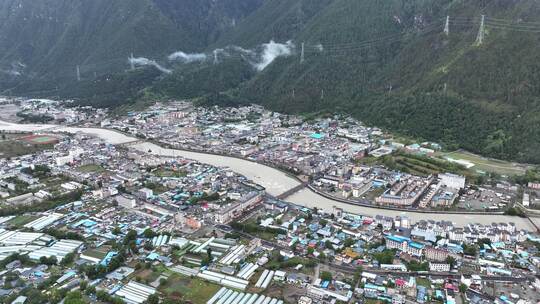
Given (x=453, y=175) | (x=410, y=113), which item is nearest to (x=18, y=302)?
(x=453, y=175)

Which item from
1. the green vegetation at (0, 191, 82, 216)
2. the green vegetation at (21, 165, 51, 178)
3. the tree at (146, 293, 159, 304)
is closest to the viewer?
the tree at (146, 293, 159, 304)

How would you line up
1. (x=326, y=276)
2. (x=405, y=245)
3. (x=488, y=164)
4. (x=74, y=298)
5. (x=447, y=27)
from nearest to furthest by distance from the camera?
(x=74, y=298), (x=326, y=276), (x=405, y=245), (x=488, y=164), (x=447, y=27)

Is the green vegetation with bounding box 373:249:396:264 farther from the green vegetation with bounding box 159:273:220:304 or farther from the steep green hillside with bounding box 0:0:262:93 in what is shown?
the steep green hillside with bounding box 0:0:262:93

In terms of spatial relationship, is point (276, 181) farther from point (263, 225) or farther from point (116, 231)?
point (116, 231)

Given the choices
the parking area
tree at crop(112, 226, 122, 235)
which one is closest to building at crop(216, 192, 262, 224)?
tree at crop(112, 226, 122, 235)

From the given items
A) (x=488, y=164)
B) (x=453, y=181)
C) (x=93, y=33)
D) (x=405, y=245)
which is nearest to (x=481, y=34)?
(x=488, y=164)

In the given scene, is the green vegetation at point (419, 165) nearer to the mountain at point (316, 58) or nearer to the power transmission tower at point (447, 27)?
the mountain at point (316, 58)
